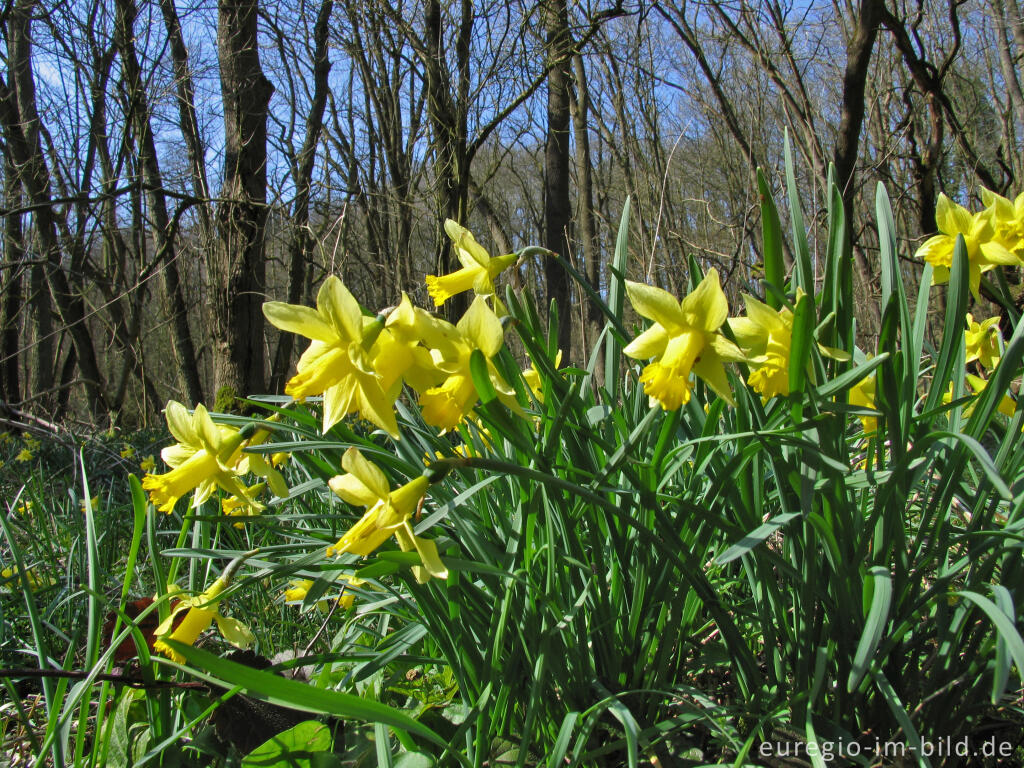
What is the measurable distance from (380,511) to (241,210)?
191 inches

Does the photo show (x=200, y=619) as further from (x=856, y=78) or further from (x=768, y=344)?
(x=856, y=78)

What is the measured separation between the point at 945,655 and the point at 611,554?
1.51 ft

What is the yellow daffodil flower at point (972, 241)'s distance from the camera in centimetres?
A: 102

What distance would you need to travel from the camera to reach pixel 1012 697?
985mm

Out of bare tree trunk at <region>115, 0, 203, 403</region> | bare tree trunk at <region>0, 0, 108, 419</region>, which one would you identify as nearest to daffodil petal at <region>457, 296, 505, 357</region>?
bare tree trunk at <region>115, 0, 203, 403</region>

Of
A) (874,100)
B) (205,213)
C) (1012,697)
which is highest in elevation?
(874,100)

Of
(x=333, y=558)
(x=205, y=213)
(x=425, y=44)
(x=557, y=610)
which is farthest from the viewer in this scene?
(x=205, y=213)

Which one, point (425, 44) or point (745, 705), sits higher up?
point (425, 44)

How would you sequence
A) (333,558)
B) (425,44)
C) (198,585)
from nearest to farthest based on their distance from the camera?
(333,558) < (198,585) < (425,44)

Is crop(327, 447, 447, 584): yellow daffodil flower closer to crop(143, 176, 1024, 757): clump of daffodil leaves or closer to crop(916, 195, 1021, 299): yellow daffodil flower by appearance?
crop(143, 176, 1024, 757): clump of daffodil leaves

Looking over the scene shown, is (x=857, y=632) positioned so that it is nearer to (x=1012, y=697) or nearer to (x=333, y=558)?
(x=1012, y=697)

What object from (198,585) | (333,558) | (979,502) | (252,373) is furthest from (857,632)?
(252,373)

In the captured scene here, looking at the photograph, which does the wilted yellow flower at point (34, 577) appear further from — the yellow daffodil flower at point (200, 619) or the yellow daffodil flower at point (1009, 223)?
the yellow daffodil flower at point (1009, 223)

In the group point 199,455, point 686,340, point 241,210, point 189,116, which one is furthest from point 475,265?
point 189,116
